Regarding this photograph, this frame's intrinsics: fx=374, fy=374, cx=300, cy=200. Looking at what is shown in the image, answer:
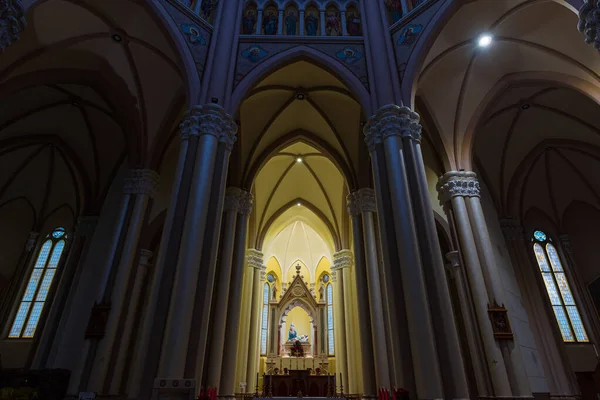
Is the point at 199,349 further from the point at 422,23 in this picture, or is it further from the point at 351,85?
the point at 422,23

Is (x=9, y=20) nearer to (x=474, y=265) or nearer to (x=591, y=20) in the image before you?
(x=591, y=20)

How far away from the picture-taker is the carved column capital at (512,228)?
46.4 feet

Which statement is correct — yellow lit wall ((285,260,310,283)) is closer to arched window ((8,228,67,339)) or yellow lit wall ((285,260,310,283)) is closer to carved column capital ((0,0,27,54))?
arched window ((8,228,67,339))

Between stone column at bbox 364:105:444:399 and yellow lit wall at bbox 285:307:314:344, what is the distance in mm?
16561

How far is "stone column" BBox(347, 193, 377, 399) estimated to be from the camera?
1073cm

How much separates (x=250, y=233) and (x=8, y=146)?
9.74 meters

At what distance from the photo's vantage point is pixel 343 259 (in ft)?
54.6

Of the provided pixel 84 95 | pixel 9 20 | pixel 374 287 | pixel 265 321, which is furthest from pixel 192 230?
pixel 265 321

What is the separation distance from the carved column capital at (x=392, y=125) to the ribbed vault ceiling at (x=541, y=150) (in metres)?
4.57

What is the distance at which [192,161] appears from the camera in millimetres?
7910

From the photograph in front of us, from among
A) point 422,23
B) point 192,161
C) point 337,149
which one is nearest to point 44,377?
point 192,161

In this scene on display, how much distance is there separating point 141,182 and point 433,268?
815cm

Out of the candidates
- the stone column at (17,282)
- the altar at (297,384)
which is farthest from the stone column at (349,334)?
A: the stone column at (17,282)

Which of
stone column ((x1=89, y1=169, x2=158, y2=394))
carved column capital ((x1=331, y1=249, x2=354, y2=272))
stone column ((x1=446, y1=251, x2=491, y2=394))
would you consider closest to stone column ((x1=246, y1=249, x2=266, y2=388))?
carved column capital ((x1=331, y1=249, x2=354, y2=272))
